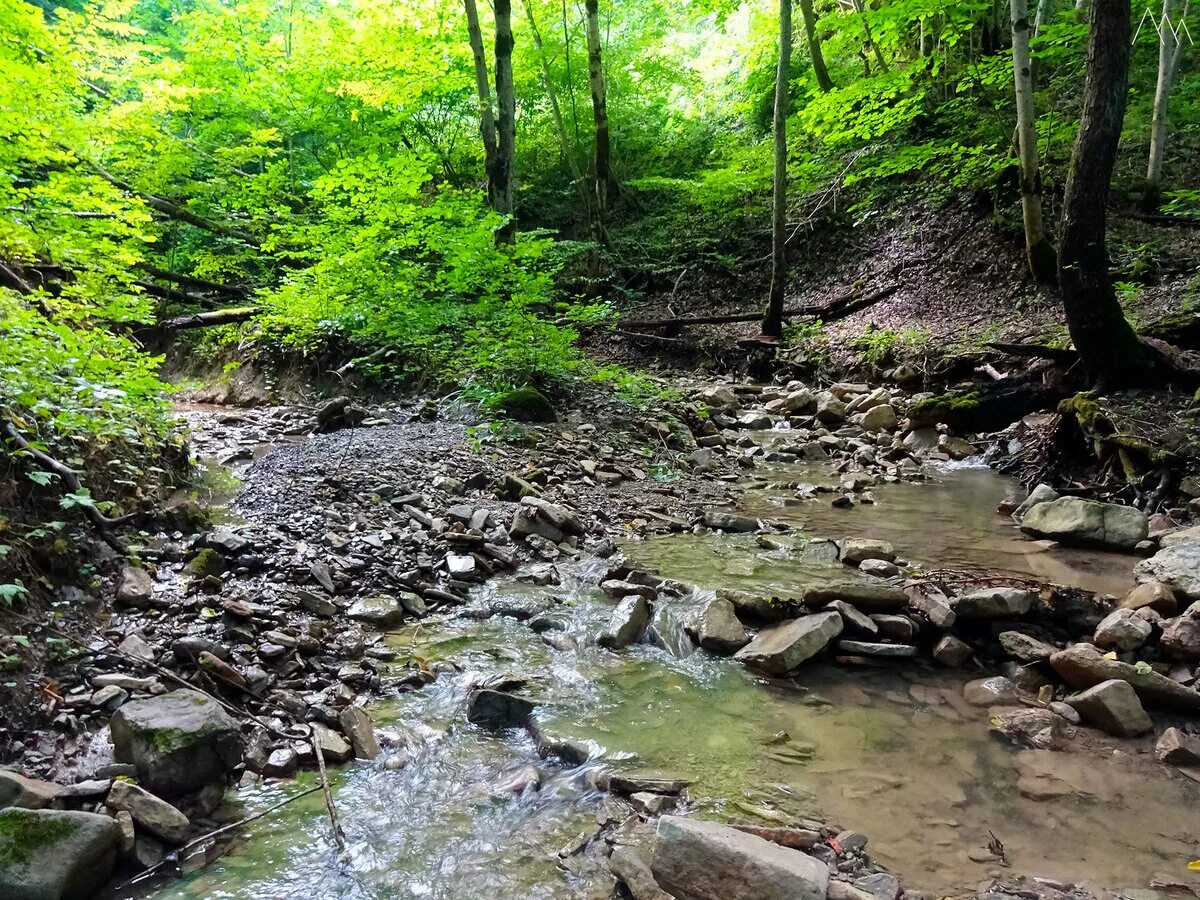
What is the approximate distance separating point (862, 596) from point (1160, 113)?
11.6m

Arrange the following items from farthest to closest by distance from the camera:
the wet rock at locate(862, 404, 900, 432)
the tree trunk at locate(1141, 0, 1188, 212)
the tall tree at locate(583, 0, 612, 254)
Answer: the tall tree at locate(583, 0, 612, 254) → the tree trunk at locate(1141, 0, 1188, 212) → the wet rock at locate(862, 404, 900, 432)

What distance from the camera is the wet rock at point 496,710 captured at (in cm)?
355

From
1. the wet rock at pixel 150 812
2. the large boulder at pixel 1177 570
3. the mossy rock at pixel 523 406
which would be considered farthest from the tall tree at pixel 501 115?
the wet rock at pixel 150 812

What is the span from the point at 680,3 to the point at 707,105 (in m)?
3.14

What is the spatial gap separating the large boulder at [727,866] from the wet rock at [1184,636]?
9.03 ft

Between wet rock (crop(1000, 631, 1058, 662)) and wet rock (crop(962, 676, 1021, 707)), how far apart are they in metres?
0.20

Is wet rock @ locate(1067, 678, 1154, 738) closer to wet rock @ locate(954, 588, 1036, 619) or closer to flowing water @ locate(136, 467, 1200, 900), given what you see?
flowing water @ locate(136, 467, 1200, 900)

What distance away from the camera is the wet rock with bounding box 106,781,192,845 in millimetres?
2566

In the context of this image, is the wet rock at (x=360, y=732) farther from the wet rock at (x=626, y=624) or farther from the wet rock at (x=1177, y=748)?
the wet rock at (x=1177, y=748)

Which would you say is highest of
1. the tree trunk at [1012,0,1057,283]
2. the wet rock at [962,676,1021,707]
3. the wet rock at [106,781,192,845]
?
the tree trunk at [1012,0,1057,283]

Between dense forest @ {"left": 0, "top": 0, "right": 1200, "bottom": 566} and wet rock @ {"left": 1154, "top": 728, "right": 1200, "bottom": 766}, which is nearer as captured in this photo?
wet rock @ {"left": 1154, "top": 728, "right": 1200, "bottom": 766}

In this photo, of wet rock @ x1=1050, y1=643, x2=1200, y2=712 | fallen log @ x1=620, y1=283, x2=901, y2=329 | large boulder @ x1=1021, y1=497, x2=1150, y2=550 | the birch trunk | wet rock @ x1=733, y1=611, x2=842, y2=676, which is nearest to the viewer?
wet rock @ x1=1050, y1=643, x2=1200, y2=712

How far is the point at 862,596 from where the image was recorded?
4461 millimetres

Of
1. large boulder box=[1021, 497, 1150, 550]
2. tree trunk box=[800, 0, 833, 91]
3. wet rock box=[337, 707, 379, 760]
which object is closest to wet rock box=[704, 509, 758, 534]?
large boulder box=[1021, 497, 1150, 550]
